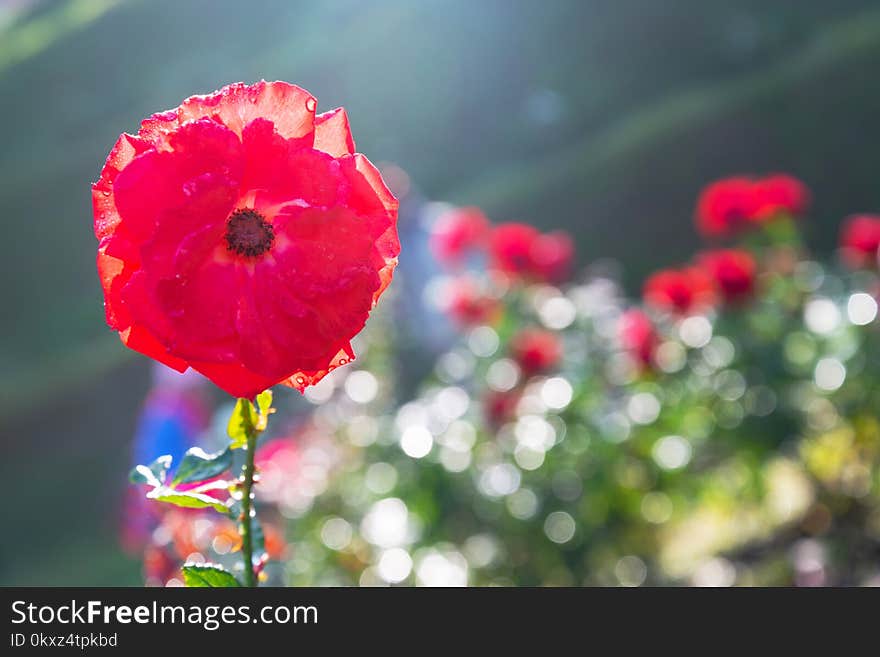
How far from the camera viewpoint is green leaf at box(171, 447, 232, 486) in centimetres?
57

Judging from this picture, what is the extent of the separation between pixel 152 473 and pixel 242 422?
0.07 metres

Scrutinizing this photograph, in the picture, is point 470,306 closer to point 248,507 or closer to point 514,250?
point 514,250

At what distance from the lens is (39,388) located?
489 centimetres

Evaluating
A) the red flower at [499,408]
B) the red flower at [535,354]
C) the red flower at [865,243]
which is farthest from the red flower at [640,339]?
the red flower at [865,243]

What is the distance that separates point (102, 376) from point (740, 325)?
A: 141 inches

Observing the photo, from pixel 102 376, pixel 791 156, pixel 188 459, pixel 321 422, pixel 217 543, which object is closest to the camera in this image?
pixel 188 459

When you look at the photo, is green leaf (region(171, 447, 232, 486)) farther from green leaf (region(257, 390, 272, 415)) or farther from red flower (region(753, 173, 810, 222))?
red flower (region(753, 173, 810, 222))

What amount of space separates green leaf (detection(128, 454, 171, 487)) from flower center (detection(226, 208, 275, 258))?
0.14m

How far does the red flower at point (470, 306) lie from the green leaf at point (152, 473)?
1672 millimetres

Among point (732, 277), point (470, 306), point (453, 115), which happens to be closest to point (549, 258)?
point (470, 306)

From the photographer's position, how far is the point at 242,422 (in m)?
0.56

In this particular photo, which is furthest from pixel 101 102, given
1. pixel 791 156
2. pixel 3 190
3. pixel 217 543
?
pixel 217 543

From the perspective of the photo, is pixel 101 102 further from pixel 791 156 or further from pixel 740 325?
pixel 740 325

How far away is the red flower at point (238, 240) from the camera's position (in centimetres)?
51
